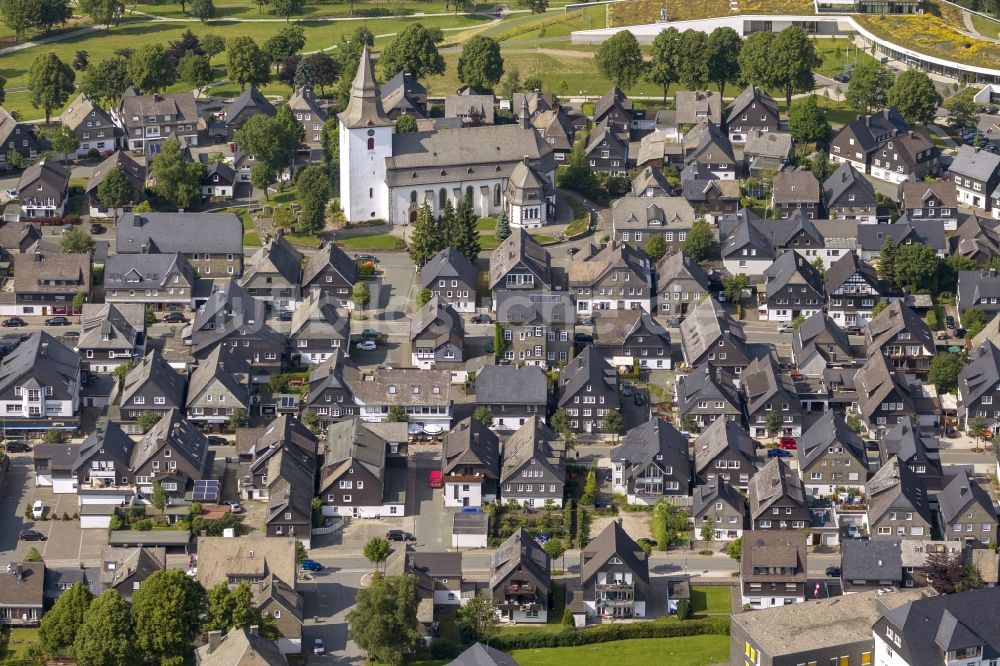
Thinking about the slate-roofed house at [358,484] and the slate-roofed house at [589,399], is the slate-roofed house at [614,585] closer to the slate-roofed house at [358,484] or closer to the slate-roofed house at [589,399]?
the slate-roofed house at [358,484]

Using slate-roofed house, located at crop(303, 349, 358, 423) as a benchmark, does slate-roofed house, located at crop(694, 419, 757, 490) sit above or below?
below

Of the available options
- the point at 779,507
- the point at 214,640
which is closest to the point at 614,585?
the point at 779,507

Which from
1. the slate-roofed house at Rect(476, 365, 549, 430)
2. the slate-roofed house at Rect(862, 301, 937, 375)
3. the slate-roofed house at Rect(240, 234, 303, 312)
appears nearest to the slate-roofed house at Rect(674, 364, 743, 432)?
the slate-roofed house at Rect(476, 365, 549, 430)

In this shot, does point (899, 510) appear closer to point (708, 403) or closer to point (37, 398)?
point (708, 403)

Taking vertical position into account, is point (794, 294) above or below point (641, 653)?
above

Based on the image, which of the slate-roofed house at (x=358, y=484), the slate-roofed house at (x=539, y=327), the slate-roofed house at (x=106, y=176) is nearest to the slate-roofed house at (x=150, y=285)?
the slate-roofed house at (x=106, y=176)

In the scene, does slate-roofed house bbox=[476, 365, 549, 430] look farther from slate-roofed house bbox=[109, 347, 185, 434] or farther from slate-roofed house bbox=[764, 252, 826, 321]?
slate-roofed house bbox=[764, 252, 826, 321]

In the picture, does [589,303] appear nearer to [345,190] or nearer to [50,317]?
[345,190]
